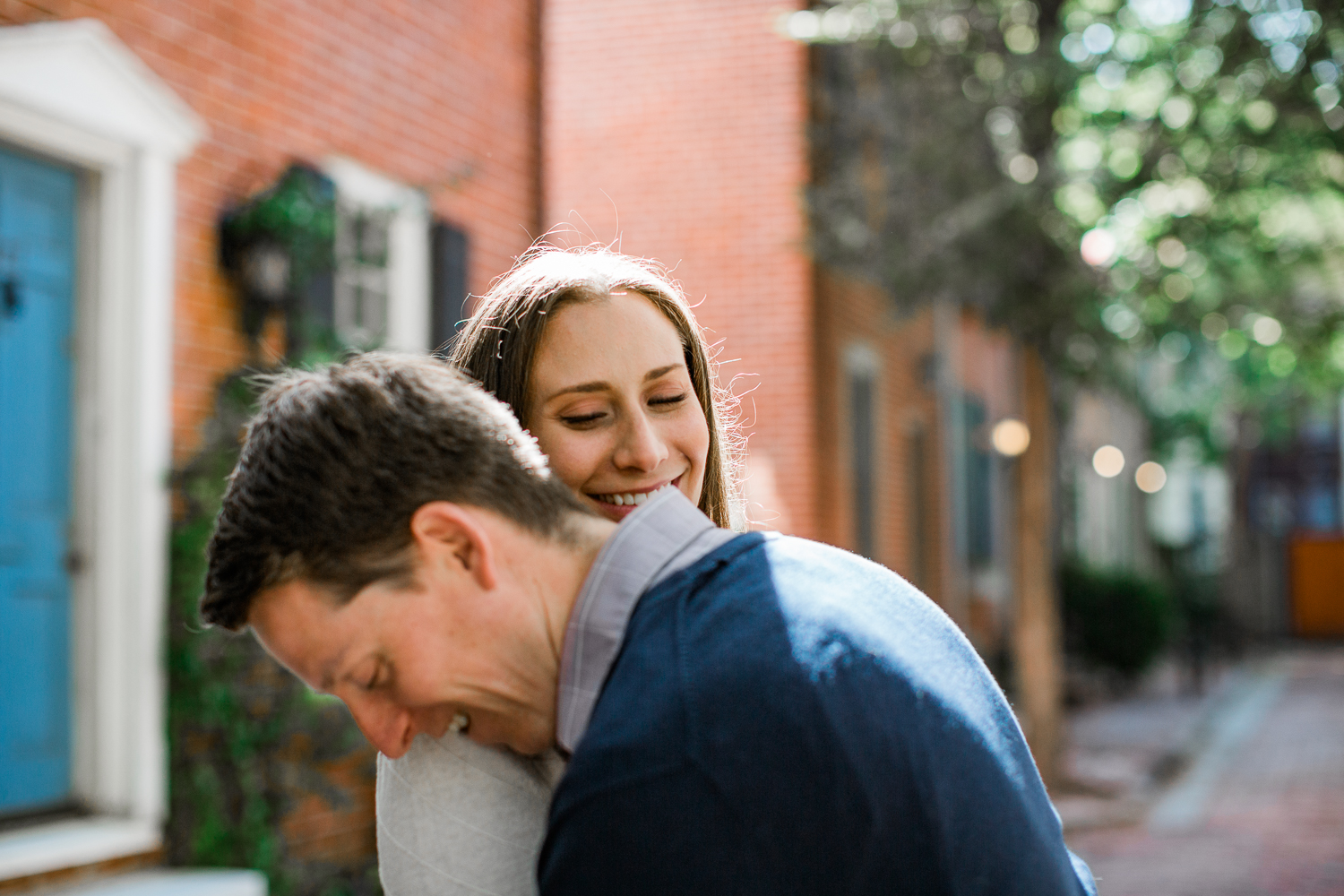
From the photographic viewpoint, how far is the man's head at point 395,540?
1283 millimetres

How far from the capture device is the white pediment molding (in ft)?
15.5

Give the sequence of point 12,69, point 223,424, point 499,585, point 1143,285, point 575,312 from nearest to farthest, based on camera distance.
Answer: point 499,585 < point 575,312 < point 12,69 < point 223,424 < point 1143,285

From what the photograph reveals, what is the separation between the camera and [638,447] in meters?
2.01

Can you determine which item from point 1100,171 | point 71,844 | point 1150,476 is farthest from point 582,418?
point 1150,476

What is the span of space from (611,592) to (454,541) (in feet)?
0.51

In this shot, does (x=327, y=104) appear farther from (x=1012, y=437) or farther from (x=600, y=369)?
(x=1012, y=437)

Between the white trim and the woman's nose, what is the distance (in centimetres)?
467

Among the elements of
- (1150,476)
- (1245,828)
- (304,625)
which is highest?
(1150,476)

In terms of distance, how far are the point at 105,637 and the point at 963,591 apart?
11653 millimetres

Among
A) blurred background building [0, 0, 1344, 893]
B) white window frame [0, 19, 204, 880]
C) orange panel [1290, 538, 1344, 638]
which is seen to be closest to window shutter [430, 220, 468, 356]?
blurred background building [0, 0, 1344, 893]

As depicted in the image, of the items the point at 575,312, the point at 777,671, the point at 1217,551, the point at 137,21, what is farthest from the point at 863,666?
the point at 1217,551

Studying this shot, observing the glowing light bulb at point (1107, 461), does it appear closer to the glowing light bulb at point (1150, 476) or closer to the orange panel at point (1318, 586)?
the glowing light bulb at point (1150, 476)

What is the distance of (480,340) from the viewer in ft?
6.69

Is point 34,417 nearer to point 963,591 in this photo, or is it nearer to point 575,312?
point 575,312
